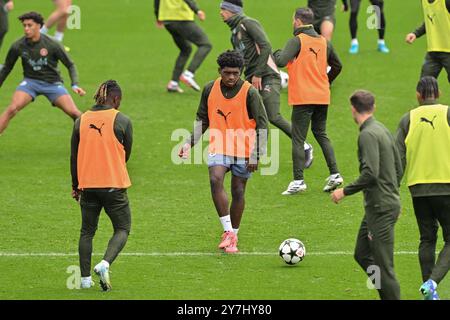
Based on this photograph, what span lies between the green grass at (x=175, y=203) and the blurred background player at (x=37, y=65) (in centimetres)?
96

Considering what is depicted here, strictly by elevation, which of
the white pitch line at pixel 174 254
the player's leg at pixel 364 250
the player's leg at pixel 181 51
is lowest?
the white pitch line at pixel 174 254

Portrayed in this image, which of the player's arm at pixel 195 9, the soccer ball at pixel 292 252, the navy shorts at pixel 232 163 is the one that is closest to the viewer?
the soccer ball at pixel 292 252

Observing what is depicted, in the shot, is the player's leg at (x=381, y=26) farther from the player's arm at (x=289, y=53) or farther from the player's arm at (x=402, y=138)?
the player's arm at (x=402, y=138)

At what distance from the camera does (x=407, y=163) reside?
38.7 feet

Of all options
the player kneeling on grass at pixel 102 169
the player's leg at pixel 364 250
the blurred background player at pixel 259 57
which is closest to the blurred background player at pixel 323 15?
the blurred background player at pixel 259 57

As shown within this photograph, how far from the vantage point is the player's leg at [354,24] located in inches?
1009

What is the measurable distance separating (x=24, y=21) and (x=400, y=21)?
530 inches

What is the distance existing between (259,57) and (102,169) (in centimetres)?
557

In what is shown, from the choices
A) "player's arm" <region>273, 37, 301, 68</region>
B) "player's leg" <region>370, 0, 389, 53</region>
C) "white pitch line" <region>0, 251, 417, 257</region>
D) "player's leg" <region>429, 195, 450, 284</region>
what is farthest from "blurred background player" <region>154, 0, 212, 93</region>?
"player's leg" <region>429, 195, 450, 284</region>

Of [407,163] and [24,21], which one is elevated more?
[24,21]

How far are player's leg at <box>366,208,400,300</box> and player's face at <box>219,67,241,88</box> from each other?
3.16 meters

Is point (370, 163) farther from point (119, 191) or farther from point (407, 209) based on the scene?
point (407, 209)

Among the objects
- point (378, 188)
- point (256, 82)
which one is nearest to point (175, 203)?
point (256, 82)
